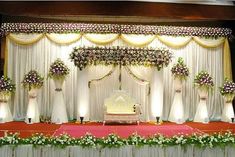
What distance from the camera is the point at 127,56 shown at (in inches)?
452

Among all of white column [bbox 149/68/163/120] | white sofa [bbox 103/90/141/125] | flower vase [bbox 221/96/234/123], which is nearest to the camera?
white sofa [bbox 103/90/141/125]

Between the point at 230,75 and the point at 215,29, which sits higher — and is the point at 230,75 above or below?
below

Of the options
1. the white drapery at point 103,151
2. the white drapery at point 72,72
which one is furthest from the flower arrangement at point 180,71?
the white drapery at point 103,151

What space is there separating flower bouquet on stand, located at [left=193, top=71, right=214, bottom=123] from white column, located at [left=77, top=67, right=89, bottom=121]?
3376 mm

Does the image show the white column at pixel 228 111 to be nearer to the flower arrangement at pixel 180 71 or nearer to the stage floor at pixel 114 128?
the stage floor at pixel 114 128

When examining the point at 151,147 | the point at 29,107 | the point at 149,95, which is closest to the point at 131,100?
the point at 149,95

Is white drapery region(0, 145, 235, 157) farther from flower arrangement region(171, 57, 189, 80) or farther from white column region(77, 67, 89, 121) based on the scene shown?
flower arrangement region(171, 57, 189, 80)

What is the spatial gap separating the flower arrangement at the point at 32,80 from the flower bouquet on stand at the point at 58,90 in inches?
14.2

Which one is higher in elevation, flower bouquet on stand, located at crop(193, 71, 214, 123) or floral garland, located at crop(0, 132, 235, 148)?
flower bouquet on stand, located at crop(193, 71, 214, 123)

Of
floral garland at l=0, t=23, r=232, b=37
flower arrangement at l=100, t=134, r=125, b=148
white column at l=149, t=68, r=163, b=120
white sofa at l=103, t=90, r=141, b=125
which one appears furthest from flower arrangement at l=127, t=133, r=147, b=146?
floral garland at l=0, t=23, r=232, b=37

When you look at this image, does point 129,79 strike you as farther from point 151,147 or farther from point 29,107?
point 151,147

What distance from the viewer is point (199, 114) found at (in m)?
11.8

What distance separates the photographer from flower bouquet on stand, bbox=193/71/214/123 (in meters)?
11.5

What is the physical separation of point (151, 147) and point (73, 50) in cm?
610
